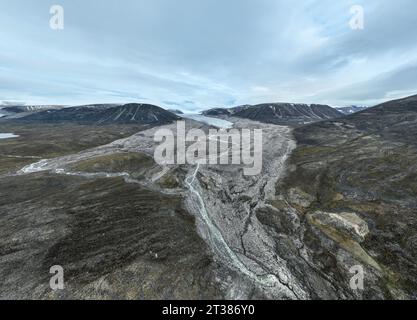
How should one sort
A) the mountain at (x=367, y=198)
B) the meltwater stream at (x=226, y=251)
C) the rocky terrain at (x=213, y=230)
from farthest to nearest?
the mountain at (x=367, y=198) → the meltwater stream at (x=226, y=251) → the rocky terrain at (x=213, y=230)

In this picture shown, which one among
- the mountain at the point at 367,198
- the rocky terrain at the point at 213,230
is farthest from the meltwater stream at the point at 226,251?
the mountain at the point at 367,198

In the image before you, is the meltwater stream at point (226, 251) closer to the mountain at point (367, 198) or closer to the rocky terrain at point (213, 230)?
the rocky terrain at point (213, 230)

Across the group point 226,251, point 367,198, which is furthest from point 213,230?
point 367,198

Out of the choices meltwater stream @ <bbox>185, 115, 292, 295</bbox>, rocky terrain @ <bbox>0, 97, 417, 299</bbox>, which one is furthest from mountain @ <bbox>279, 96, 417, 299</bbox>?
meltwater stream @ <bbox>185, 115, 292, 295</bbox>

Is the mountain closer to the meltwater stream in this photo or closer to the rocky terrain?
the rocky terrain

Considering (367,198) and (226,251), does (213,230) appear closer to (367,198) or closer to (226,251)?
(226,251)

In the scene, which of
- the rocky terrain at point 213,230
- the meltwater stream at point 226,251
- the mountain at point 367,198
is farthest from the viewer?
the mountain at point 367,198

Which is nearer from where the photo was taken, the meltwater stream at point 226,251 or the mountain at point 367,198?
the meltwater stream at point 226,251
